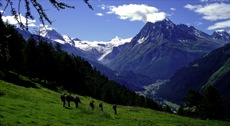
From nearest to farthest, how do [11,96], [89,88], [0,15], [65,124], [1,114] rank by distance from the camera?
[0,15], [1,114], [65,124], [11,96], [89,88]

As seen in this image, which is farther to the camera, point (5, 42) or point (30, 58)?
point (30, 58)

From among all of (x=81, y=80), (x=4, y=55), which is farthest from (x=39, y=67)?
(x=4, y=55)

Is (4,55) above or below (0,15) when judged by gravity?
below

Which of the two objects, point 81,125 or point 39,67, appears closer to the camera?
point 81,125

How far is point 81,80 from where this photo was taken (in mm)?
134375

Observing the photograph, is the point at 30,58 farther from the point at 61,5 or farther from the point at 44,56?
the point at 61,5

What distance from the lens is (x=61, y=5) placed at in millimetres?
8703

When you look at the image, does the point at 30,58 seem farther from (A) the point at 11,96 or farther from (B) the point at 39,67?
(A) the point at 11,96

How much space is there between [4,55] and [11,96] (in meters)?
48.2

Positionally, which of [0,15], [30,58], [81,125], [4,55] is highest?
[30,58]

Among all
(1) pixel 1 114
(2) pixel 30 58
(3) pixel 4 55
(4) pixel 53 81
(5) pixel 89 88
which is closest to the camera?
(3) pixel 4 55

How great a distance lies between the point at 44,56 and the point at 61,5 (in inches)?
4022

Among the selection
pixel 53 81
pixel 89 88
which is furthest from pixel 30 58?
pixel 89 88

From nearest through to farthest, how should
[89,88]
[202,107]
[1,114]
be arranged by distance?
[1,114]
[202,107]
[89,88]
